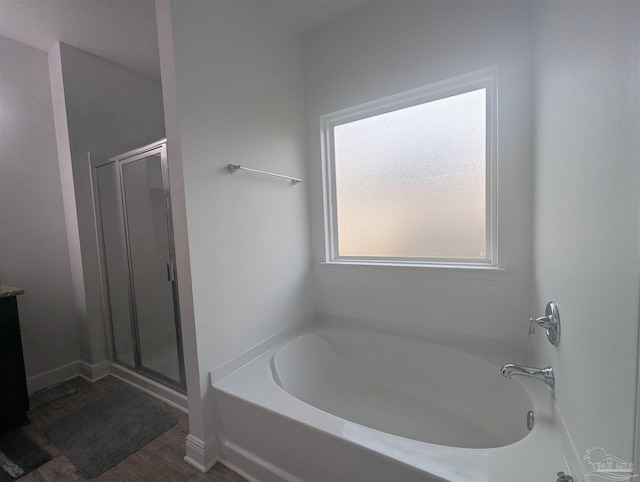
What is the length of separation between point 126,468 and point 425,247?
2137mm

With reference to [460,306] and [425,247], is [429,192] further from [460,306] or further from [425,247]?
[460,306]

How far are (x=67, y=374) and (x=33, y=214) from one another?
1332 mm

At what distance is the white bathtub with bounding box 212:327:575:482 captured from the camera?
985 mm

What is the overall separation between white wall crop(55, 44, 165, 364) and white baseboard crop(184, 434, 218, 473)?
144 centimetres

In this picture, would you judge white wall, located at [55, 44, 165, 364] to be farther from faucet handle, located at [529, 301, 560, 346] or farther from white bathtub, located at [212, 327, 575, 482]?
faucet handle, located at [529, 301, 560, 346]

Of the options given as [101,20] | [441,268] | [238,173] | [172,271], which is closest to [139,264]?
[172,271]

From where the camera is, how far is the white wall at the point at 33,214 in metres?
2.01

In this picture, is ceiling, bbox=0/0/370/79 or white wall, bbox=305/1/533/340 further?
ceiling, bbox=0/0/370/79

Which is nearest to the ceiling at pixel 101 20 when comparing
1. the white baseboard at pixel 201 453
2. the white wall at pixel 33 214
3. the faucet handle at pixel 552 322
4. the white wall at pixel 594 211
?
the white wall at pixel 33 214

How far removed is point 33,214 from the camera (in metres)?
2.13

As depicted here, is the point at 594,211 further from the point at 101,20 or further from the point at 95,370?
the point at 95,370
